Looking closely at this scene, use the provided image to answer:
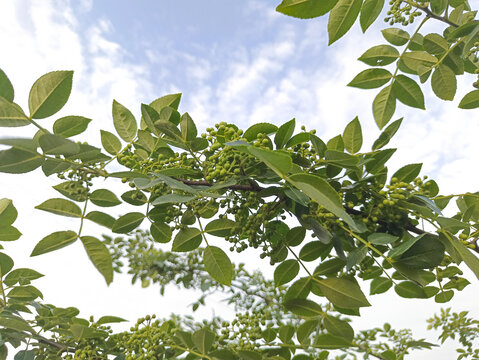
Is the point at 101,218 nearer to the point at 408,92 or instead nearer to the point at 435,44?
the point at 408,92

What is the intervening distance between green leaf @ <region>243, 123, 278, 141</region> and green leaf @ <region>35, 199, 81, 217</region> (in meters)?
0.65

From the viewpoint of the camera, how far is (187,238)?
1371 mm

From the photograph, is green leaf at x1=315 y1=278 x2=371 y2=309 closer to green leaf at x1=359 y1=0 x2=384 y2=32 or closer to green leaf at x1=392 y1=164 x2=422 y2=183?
green leaf at x1=392 y1=164 x2=422 y2=183

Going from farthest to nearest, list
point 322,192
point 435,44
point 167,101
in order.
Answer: point 435,44 < point 167,101 < point 322,192

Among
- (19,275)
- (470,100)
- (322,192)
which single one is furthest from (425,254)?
(19,275)

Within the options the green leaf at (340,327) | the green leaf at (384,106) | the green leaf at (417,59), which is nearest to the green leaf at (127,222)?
the green leaf at (340,327)

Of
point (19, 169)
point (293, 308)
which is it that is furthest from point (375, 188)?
point (19, 169)

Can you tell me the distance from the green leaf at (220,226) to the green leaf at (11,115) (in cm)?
66

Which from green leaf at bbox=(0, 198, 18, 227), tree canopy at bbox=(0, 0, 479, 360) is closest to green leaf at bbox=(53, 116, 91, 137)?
tree canopy at bbox=(0, 0, 479, 360)

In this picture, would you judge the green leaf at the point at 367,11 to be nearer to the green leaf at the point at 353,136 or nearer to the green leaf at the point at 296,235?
the green leaf at the point at 353,136

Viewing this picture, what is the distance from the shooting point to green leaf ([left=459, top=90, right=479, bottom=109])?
1.65 metres

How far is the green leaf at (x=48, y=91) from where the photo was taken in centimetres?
112

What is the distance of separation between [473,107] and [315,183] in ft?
4.12

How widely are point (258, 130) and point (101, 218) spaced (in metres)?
0.65
